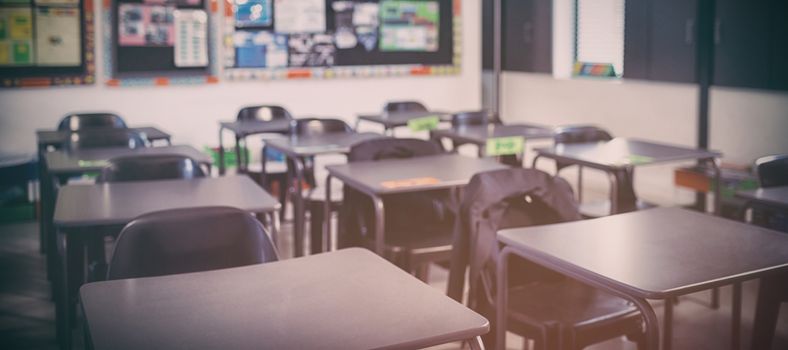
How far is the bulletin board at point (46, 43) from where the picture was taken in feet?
21.6

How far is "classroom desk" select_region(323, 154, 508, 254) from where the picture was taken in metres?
3.58

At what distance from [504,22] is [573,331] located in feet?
22.9

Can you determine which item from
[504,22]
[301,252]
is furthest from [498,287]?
[504,22]

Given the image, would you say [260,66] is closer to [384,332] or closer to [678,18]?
[678,18]

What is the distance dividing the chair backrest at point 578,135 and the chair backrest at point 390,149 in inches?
38.5

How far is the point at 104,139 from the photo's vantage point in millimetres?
4801

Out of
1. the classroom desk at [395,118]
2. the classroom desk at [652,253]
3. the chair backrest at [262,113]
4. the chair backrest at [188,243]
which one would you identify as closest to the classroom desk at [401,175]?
the classroom desk at [652,253]

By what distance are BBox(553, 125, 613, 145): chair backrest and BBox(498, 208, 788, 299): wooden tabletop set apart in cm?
216

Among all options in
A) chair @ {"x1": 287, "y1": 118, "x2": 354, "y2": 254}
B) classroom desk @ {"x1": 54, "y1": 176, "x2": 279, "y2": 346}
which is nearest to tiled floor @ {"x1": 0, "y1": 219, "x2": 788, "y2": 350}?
classroom desk @ {"x1": 54, "y1": 176, "x2": 279, "y2": 346}

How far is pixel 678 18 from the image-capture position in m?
6.84

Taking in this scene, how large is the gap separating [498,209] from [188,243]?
3.63ft

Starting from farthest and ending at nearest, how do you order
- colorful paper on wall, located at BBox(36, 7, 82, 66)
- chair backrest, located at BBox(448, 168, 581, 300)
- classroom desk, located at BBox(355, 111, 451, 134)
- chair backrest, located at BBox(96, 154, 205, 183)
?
colorful paper on wall, located at BBox(36, 7, 82, 66) → classroom desk, located at BBox(355, 111, 451, 134) → chair backrest, located at BBox(96, 154, 205, 183) → chair backrest, located at BBox(448, 168, 581, 300)

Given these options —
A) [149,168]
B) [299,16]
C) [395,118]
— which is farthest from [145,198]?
[299,16]

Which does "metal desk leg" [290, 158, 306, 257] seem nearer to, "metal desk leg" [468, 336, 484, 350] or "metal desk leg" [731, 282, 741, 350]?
"metal desk leg" [731, 282, 741, 350]
